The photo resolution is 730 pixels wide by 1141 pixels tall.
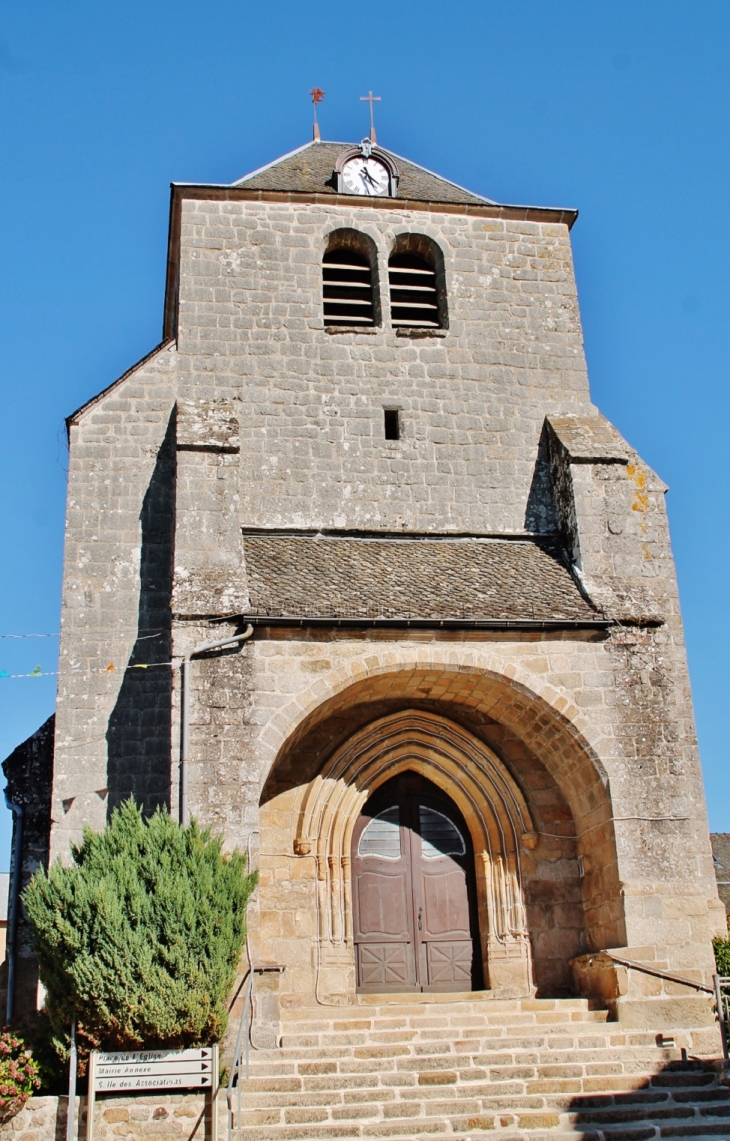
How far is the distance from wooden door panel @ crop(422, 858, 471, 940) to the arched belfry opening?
0.03m

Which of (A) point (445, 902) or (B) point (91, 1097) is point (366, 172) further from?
(B) point (91, 1097)

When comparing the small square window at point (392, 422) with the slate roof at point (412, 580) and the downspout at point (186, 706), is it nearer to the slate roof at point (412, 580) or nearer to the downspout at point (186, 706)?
the slate roof at point (412, 580)

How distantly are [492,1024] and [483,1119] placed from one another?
1515 millimetres

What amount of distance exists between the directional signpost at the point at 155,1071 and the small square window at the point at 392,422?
303 inches

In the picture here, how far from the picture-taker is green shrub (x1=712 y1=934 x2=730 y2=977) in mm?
11328

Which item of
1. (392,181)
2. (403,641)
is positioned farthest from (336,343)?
(403,641)

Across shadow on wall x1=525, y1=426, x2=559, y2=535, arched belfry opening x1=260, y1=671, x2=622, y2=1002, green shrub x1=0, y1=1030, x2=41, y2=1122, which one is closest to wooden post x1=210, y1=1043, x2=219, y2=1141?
green shrub x1=0, y1=1030, x2=41, y2=1122

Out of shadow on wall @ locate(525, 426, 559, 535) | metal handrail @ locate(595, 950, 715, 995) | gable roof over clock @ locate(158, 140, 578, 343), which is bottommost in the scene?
metal handrail @ locate(595, 950, 715, 995)

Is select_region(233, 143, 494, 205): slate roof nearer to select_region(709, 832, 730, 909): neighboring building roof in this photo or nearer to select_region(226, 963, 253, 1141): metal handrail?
select_region(226, 963, 253, 1141): metal handrail

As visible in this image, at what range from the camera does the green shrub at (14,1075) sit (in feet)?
27.3

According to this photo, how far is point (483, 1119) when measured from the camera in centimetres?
858

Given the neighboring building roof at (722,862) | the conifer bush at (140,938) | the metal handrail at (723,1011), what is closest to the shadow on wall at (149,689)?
the conifer bush at (140,938)

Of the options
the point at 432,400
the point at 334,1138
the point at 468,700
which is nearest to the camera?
the point at 334,1138

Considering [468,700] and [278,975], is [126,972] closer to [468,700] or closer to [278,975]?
[278,975]
